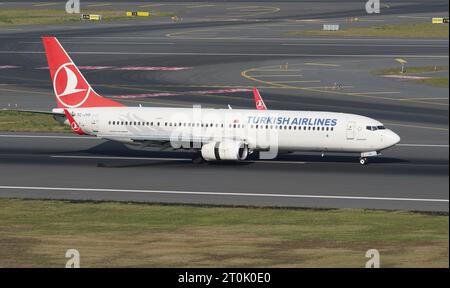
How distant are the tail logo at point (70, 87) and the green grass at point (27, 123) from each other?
554 inches

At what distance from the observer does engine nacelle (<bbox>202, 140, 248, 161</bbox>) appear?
3009 inches

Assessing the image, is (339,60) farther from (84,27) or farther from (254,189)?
(254,189)

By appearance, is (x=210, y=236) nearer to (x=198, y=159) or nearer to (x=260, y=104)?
(x=198, y=159)

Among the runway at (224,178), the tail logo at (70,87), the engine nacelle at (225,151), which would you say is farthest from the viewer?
the tail logo at (70,87)

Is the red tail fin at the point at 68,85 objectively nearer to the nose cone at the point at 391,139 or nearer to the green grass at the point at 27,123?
the green grass at the point at 27,123

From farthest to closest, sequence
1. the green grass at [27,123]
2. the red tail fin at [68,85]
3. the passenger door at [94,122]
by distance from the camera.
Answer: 1. the green grass at [27,123]
2. the red tail fin at [68,85]
3. the passenger door at [94,122]

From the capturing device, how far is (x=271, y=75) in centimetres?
13025

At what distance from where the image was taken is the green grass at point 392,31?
16875cm

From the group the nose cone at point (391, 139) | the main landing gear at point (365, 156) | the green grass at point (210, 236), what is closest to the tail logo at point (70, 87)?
the green grass at point (210, 236)

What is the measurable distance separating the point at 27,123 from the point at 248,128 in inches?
1174

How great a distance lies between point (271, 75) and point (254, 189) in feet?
206

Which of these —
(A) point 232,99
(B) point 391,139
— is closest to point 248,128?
(B) point 391,139

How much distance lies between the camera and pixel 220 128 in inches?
3054
